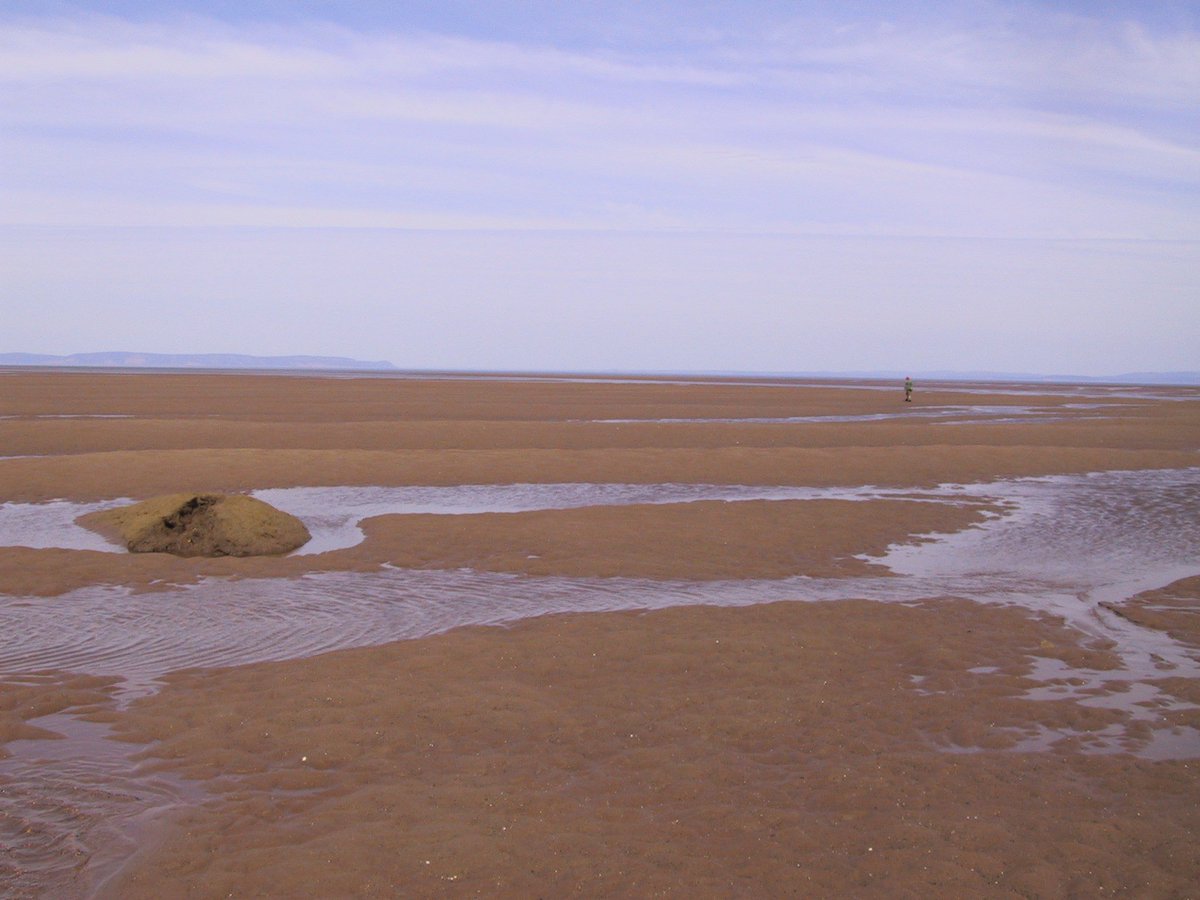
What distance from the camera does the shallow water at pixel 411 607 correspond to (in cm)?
718

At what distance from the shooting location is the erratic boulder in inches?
599

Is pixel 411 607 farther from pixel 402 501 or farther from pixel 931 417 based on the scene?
pixel 931 417

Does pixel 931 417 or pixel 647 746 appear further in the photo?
pixel 931 417

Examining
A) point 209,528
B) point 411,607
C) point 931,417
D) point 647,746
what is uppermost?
point 931,417

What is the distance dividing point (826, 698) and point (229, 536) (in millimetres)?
9943

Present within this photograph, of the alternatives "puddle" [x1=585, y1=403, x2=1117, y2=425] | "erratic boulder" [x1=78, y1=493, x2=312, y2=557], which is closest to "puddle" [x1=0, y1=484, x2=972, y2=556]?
"erratic boulder" [x1=78, y1=493, x2=312, y2=557]

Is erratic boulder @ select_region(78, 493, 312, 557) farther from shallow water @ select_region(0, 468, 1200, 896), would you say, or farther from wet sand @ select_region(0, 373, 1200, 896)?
shallow water @ select_region(0, 468, 1200, 896)

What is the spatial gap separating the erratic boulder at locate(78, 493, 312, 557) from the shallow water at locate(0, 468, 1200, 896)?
0.75m

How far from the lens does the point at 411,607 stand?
12.6 metres

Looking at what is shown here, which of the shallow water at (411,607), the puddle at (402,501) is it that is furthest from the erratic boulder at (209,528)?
the shallow water at (411,607)

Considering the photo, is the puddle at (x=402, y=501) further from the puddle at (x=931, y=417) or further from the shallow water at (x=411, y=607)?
the puddle at (x=931, y=417)

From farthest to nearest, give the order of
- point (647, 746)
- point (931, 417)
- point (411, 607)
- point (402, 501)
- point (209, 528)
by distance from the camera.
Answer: point (931, 417), point (402, 501), point (209, 528), point (411, 607), point (647, 746)

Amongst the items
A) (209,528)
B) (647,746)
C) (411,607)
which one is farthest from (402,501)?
(647,746)

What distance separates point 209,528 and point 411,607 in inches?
186
